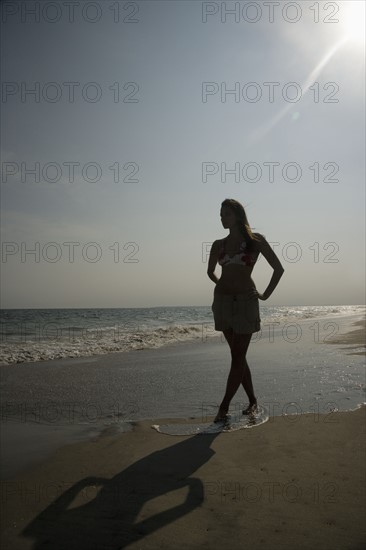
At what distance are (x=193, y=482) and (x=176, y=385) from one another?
3.41 m

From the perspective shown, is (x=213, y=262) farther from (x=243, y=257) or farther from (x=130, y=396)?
(x=130, y=396)

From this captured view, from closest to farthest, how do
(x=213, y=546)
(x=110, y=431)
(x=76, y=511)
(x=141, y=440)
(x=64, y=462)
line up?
Answer: (x=213, y=546) → (x=76, y=511) → (x=64, y=462) → (x=141, y=440) → (x=110, y=431)

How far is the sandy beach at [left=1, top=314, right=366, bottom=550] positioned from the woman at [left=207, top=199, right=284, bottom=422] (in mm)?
717

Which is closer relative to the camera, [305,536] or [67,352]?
[305,536]

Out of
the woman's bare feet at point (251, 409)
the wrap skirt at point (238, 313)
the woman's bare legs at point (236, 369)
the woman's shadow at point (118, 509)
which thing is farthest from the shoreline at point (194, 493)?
the wrap skirt at point (238, 313)

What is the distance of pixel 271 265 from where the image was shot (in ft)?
13.8

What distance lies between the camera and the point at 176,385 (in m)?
6.02

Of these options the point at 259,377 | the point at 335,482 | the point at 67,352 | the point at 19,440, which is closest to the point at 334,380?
the point at 259,377

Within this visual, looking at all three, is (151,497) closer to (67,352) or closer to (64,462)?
(64,462)

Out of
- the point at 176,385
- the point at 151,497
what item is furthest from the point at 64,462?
the point at 176,385

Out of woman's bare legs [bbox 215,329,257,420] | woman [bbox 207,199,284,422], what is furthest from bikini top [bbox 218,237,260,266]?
woman's bare legs [bbox 215,329,257,420]

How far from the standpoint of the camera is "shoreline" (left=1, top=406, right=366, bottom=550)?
2049 millimetres

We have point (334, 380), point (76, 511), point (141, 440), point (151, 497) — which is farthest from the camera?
point (334, 380)

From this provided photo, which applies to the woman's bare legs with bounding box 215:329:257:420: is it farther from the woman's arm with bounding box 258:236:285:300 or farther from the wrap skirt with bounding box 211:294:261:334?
the woman's arm with bounding box 258:236:285:300
